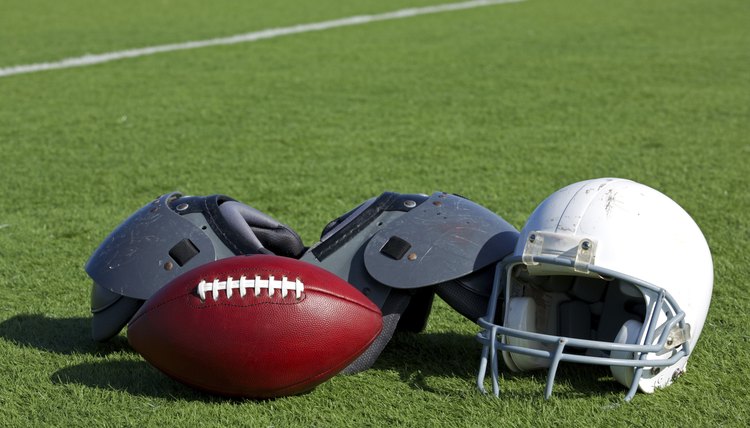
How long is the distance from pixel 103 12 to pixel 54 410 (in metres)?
9.96

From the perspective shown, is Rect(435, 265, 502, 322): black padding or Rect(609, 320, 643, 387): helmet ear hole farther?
Rect(435, 265, 502, 322): black padding

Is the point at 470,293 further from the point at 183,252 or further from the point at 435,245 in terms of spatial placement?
the point at 183,252

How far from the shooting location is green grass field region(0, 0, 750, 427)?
8.53ft

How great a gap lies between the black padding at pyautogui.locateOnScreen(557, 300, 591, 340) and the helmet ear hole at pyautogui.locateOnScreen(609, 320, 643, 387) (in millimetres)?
198

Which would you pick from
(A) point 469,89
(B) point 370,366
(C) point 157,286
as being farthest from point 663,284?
(A) point 469,89

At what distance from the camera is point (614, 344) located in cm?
242

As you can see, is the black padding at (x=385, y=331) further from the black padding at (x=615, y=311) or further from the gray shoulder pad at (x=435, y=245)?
the black padding at (x=615, y=311)

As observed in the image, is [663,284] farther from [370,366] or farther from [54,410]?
[54,410]

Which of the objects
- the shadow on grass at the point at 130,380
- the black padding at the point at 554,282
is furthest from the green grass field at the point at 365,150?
the black padding at the point at 554,282

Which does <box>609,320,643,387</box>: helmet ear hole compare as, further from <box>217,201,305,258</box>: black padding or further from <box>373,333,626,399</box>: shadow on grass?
<box>217,201,305,258</box>: black padding

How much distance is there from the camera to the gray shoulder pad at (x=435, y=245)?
107 inches

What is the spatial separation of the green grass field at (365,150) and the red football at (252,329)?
101 millimetres

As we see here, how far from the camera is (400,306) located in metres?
2.77

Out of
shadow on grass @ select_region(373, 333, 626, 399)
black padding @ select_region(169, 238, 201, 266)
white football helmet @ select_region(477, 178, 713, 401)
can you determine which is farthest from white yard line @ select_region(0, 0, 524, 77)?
white football helmet @ select_region(477, 178, 713, 401)
